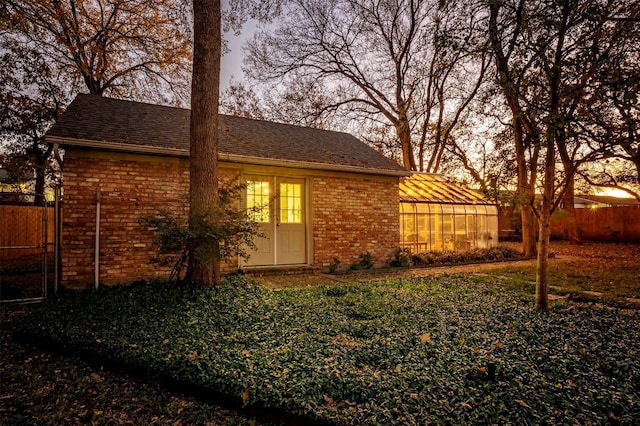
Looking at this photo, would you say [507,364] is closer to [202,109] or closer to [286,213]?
[202,109]

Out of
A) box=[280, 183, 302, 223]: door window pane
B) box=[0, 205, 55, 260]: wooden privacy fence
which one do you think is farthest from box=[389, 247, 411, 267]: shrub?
box=[0, 205, 55, 260]: wooden privacy fence

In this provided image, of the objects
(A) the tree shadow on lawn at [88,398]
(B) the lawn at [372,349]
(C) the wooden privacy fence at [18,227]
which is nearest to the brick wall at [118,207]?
(B) the lawn at [372,349]

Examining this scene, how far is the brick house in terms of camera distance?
6707 mm

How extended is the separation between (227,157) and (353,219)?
3.81 metres

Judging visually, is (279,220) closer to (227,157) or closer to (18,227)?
(227,157)

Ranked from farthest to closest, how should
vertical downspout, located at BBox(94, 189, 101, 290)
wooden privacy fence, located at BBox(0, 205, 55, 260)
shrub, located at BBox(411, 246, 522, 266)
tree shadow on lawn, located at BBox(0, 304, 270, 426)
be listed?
wooden privacy fence, located at BBox(0, 205, 55, 260) < shrub, located at BBox(411, 246, 522, 266) < vertical downspout, located at BBox(94, 189, 101, 290) < tree shadow on lawn, located at BBox(0, 304, 270, 426)

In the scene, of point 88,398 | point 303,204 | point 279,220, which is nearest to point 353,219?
point 303,204

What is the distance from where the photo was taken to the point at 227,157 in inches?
307

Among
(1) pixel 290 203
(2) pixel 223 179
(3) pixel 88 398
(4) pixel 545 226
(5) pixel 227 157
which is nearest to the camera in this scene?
(3) pixel 88 398

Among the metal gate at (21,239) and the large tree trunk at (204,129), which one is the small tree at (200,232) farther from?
the metal gate at (21,239)

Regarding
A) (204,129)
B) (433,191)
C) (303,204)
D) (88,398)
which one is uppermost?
(204,129)

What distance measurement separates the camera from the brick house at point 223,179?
22.0 ft

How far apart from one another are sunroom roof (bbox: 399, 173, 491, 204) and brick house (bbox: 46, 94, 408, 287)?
155 cm

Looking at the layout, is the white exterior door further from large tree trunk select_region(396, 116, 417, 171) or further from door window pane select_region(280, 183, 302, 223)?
large tree trunk select_region(396, 116, 417, 171)
